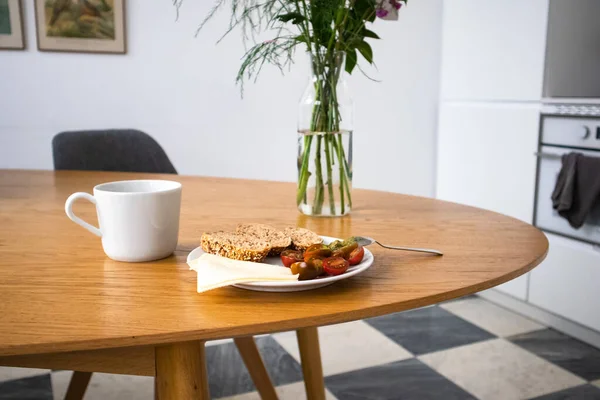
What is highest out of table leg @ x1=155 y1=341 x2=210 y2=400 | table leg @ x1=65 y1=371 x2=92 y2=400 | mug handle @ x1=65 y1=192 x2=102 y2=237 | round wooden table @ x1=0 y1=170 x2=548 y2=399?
mug handle @ x1=65 y1=192 x2=102 y2=237

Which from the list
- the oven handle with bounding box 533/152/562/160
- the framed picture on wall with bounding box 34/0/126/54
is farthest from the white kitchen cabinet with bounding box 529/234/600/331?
the framed picture on wall with bounding box 34/0/126/54

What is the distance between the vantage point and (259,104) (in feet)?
9.29

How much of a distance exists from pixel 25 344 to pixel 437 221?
669 mm

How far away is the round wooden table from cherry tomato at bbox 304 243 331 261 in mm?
37

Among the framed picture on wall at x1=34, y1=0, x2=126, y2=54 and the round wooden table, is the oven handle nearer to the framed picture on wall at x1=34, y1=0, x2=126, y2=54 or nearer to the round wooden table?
the round wooden table

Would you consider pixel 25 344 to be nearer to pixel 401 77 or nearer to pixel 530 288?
pixel 530 288

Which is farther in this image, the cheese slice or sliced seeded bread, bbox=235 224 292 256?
sliced seeded bread, bbox=235 224 292 256

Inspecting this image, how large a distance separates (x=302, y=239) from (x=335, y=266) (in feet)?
0.41

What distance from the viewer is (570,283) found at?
89.0 inches

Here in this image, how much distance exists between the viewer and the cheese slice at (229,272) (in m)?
0.57

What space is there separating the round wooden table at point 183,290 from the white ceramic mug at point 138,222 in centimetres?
2

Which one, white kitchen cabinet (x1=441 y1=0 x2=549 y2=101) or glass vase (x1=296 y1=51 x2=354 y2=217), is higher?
white kitchen cabinet (x1=441 y1=0 x2=549 y2=101)

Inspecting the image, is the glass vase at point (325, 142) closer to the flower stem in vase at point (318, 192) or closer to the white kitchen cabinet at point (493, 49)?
the flower stem in vase at point (318, 192)

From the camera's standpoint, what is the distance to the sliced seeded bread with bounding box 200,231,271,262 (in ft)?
2.18
